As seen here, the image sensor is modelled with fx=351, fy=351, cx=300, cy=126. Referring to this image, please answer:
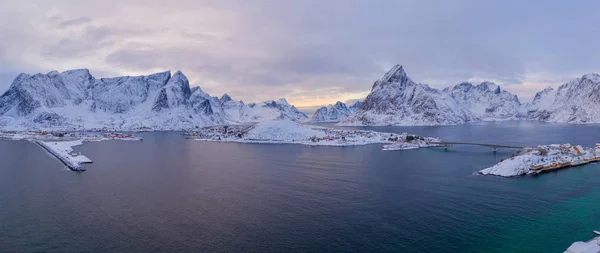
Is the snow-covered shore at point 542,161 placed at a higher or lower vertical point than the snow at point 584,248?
higher

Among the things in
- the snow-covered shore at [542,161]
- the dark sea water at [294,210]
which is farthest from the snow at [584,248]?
the snow-covered shore at [542,161]

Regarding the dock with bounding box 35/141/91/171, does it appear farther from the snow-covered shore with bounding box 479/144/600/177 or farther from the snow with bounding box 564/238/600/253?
the snow-covered shore with bounding box 479/144/600/177

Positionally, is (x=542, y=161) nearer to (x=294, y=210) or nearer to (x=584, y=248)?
(x=584, y=248)

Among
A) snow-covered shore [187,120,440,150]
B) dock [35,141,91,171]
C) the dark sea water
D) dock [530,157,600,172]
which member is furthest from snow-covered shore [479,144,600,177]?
dock [35,141,91,171]

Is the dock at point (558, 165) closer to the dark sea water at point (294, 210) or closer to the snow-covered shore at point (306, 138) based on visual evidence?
the dark sea water at point (294, 210)

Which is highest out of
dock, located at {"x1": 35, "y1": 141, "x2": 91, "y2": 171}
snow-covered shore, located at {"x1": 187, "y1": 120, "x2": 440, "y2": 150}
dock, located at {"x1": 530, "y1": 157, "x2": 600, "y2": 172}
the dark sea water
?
snow-covered shore, located at {"x1": 187, "y1": 120, "x2": 440, "y2": 150}

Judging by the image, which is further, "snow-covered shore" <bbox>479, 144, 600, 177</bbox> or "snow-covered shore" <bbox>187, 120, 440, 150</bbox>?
"snow-covered shore" <bbox>187, 120, 440, 150</bbox>

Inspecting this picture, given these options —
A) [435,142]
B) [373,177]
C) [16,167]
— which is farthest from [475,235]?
[435,142]
